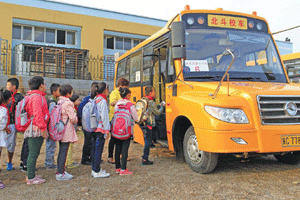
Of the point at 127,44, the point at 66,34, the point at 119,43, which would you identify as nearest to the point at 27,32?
the point at 66,34

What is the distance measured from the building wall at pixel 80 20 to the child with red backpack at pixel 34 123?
15534mm

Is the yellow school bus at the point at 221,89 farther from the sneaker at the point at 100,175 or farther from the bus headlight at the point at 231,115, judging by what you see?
the sneaker at the point at 100,175

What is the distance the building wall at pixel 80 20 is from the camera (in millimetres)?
18281

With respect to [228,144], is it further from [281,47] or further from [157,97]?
[281,47]

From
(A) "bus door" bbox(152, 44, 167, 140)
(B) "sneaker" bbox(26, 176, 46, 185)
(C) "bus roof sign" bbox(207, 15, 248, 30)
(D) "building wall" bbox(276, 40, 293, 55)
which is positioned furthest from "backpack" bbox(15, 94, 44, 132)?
(D) "building wall" bbox(276, 40, 293, 55)

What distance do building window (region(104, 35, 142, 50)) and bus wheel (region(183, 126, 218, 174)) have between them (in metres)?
18.8

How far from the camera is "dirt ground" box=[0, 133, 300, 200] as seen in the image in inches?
148

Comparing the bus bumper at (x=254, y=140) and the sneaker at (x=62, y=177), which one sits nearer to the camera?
the bus bumper at (x=254, y=140)

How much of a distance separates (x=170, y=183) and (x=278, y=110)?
1.91 metres

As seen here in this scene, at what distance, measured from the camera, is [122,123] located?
4.80 meters

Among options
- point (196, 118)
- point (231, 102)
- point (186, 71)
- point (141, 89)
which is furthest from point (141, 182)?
point (141, 89)

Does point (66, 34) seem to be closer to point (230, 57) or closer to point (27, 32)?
point (27, 32)

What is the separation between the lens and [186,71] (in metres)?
5.22

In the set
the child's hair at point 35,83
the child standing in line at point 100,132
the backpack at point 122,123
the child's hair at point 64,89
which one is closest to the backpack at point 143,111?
the backpack at point 122,123
